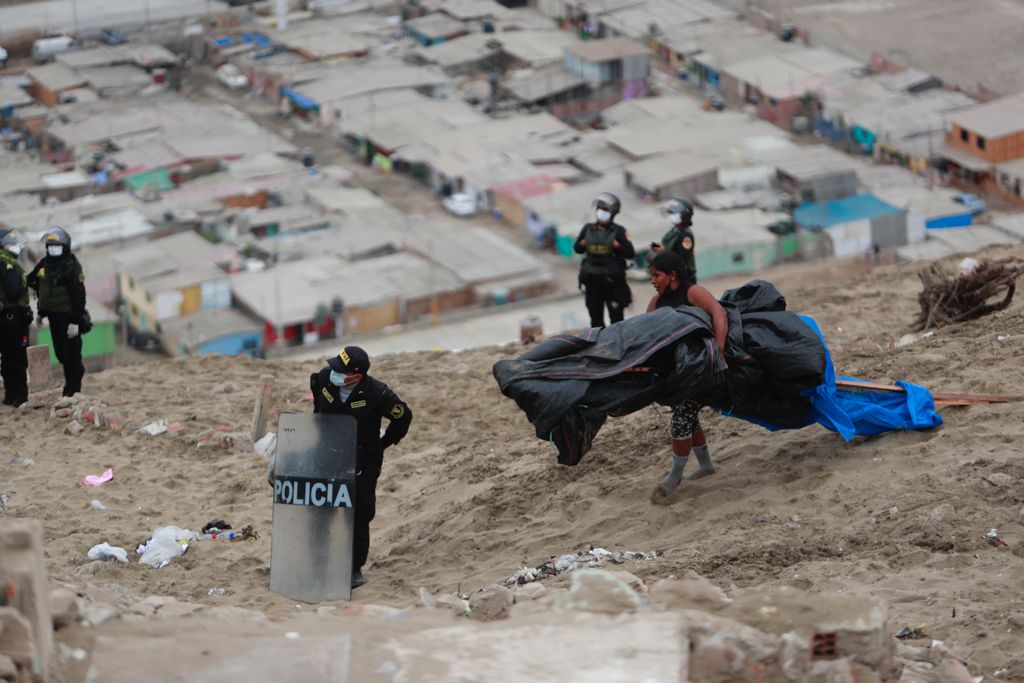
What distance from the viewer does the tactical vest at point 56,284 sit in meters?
12.4

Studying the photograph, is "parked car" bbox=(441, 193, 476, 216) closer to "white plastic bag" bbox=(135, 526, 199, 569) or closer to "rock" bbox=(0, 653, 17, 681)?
"white plastic bag" bbox=(135, 526, 199, 569)

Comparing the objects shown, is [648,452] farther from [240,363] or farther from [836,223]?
[836,223]

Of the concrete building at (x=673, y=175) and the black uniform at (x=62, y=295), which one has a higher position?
the black uniform at (x=62, y=295)

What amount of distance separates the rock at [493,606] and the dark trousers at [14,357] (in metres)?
6.50

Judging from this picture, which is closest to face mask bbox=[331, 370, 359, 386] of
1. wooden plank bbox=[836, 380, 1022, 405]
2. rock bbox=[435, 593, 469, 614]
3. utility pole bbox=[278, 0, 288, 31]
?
rock bbox=[435, 593, 469, 614]

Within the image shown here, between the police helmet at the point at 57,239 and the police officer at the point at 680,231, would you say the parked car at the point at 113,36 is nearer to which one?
the police helmet at the point at 57,239

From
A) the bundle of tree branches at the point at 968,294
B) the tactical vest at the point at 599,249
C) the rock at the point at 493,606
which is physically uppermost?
the rock at the point at 493,606

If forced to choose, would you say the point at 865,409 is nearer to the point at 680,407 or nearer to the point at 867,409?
the point at 867,409

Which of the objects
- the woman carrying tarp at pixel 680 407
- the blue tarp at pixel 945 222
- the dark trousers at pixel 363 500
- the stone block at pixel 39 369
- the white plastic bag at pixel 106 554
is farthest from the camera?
the blue tarp at pixel 945 222

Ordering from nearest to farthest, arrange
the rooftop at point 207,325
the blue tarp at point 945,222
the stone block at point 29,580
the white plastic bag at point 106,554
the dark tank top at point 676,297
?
the stone block at point 29,580 < the dark tank top at point 676,297 < the white plastic bag at point 106,554 < the rooftop at point 207,325 < the blue tarp at point 945,222

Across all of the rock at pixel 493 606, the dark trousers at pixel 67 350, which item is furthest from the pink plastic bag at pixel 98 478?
the rock at pixel 493 606

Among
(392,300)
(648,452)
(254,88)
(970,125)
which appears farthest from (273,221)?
(648,452)

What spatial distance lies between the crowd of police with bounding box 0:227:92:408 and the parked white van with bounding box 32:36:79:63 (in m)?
39.3

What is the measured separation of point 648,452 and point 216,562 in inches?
109
